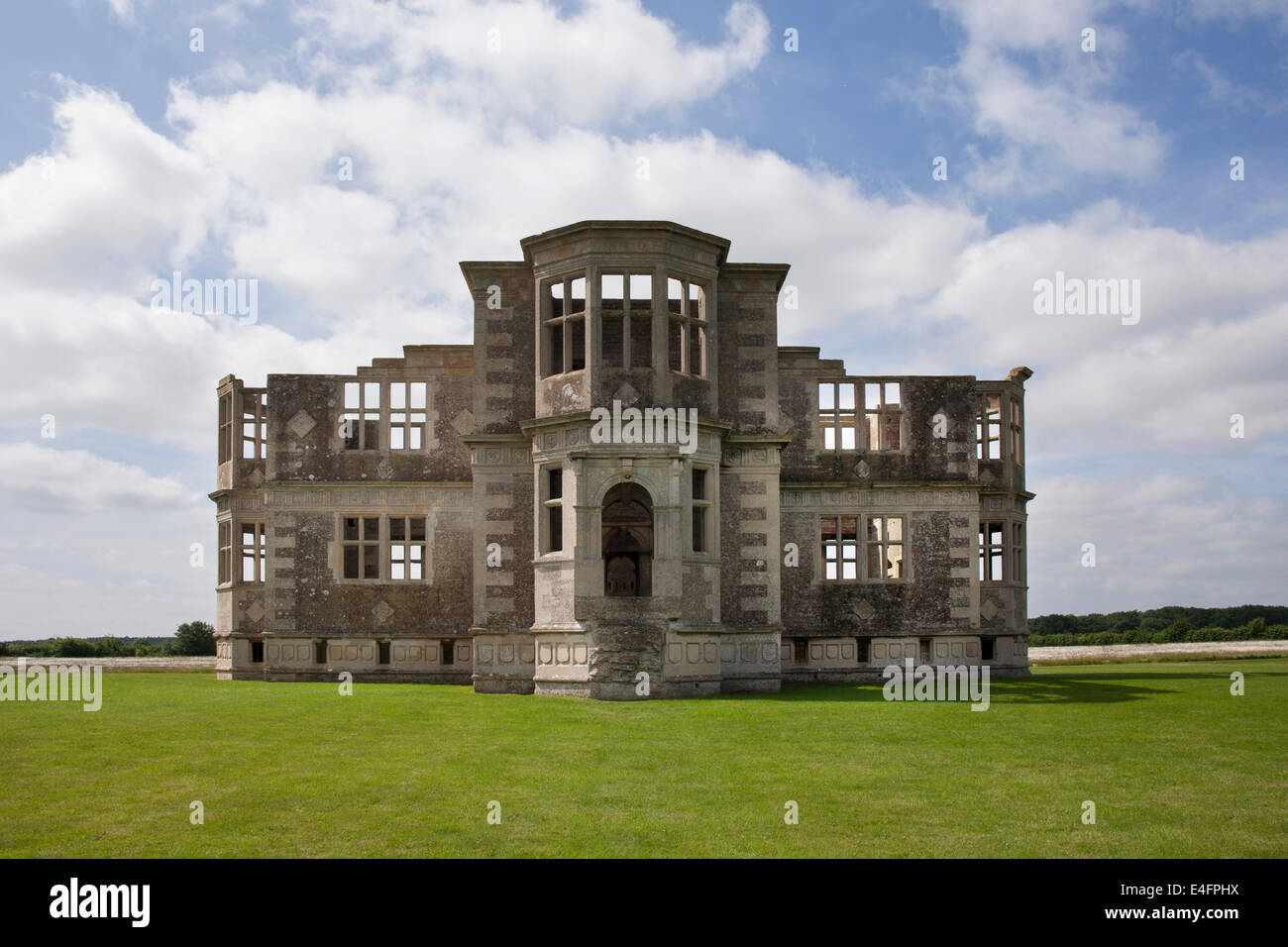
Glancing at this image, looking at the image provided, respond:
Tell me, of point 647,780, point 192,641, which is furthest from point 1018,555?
point 192,641

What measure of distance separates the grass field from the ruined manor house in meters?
5.91

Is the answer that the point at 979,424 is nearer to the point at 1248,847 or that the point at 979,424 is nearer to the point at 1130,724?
the point at 1130,724

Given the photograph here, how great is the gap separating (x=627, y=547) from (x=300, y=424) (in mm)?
10911

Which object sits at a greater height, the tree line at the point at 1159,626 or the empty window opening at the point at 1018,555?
the empty window opening at the point at 1018,555

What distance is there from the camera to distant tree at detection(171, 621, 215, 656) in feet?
175

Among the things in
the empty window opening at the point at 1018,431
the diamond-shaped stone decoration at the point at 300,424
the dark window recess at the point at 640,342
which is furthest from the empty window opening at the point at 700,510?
the empty window opening at the point at 1018,431

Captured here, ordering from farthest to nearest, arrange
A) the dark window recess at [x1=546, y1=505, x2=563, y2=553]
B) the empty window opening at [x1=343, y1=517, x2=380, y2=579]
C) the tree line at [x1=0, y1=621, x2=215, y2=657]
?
1. the tree line at [x1=0, y1=621, x2=215, y2=657]
2. the empty window opening at [x1=343, y1=517, x2=380, y2=579]
3. the dark window recess at [x1=546, y1=505, x2=563, y2=553]

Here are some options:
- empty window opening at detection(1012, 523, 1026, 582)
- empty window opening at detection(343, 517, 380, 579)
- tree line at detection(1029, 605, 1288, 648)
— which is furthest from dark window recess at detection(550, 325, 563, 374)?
tree line at detection(1029, 605, 1288, 648)

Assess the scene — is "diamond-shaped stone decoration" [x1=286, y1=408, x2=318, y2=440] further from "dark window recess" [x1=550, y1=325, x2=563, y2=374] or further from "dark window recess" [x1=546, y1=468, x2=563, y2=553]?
"dark window recess" [x1=546, y1=468, x2=563, y2=553]

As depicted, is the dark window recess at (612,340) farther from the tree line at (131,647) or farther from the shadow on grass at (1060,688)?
the tree line at (131,647)

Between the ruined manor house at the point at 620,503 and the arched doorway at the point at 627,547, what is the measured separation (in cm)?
13

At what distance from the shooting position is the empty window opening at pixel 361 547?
31.3 metres
